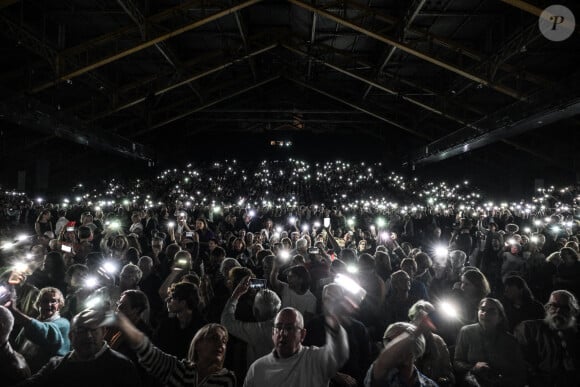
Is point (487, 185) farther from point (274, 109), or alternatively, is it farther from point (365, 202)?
point (274, 109)

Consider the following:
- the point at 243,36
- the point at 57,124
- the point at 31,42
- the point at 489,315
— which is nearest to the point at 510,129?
the point at 243,36

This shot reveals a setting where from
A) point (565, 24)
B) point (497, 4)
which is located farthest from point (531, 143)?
point (565, 24)

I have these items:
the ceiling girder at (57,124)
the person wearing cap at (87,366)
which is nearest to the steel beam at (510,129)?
the person wearing cap at (87,366)

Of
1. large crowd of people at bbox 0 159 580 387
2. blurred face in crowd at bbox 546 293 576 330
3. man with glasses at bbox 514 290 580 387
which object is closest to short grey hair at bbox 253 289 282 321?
large crowd of people at bbox 0 159 580 387

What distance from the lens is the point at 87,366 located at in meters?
2.07

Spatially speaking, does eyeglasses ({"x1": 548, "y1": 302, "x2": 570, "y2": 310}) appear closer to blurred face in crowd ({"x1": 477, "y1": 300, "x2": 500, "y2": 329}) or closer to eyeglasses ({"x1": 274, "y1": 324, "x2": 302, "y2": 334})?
blurred face in crowd ({"x1": 477, "y1": 300, "x2": 500, "y2": 329})

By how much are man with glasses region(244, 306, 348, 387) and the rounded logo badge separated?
8.96 m

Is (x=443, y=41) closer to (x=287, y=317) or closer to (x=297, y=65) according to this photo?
(x=297, y=65)

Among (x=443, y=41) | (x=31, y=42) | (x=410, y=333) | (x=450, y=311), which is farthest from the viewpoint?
(x=443, y=41)

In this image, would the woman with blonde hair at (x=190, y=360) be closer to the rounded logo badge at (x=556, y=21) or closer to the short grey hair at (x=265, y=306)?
the short grey hair at (x=265, y=306)

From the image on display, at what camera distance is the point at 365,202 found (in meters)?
18.9

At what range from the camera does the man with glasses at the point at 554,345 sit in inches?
112

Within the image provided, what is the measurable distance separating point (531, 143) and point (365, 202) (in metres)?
7.62

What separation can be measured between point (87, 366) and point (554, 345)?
3.14 metres
